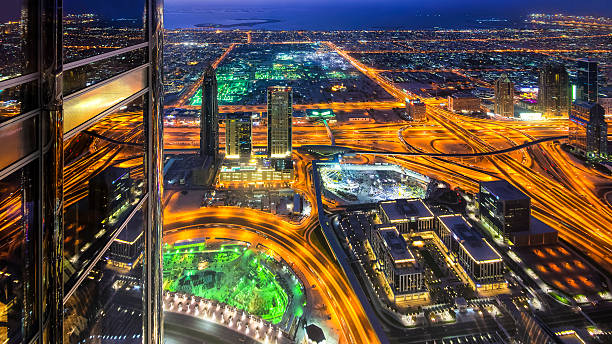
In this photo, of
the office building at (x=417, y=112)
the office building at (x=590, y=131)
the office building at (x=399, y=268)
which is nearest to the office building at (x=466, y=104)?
the office building at (x=417, y=112)

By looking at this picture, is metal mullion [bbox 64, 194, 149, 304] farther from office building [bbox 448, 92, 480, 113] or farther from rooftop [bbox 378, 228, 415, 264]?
office building [bbox 448, 92, 480, 113]

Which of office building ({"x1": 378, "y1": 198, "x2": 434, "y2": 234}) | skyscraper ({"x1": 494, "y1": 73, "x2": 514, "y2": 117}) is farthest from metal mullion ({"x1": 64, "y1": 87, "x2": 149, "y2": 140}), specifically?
skyscraper ({"x1": 494, "y1": 73, "x2": 514, "y2": 117})

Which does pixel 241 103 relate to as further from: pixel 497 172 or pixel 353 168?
pixel 497 172

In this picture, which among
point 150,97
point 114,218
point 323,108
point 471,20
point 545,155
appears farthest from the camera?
point 471,20

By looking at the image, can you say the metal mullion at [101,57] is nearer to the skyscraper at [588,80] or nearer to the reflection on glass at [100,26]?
the reflection on glass at [100,26]

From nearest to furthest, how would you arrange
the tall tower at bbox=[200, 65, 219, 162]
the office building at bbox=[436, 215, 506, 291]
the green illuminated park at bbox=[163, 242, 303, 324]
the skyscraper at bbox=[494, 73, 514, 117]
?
the green illuminated park at bbox=[163, 242, 303, 324] < the office building at bbox=[436, 215, 506, 291] < the tall tower at bbox=[200, 65, 219, 162] < the skyscraper at bbox=[494, 73, 514, 117]

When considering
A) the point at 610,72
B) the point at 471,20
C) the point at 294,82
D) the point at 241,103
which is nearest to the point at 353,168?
the point at 241,103
